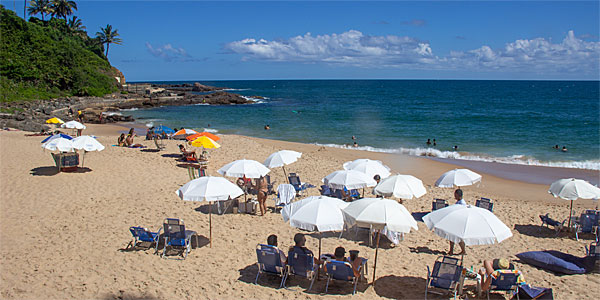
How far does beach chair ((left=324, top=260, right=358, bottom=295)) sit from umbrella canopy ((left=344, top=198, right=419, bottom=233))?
70 cm

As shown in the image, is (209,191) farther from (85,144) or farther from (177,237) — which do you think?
(85,144)

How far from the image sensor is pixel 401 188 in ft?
29.7

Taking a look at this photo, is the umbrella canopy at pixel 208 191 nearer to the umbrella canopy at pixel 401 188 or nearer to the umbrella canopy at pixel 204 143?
the umbrella canopy at pixel 401 188

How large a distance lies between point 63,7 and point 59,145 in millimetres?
70869

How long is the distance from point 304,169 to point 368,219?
34.3ft

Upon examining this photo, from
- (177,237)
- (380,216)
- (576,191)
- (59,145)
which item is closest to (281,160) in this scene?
(177,237)

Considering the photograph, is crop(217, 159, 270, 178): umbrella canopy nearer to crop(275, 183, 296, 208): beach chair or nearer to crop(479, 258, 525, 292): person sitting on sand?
crop(275, 183, 296, 208): beach chair

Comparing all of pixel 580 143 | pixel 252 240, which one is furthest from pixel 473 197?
pixel 580 143

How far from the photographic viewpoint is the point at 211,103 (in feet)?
199

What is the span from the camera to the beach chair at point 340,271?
630 centimetres

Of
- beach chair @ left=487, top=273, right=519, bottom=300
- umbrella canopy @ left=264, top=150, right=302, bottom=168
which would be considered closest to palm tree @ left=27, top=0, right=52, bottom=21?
umbrella canopy @ left=264, top=150, right=302, bottom=168

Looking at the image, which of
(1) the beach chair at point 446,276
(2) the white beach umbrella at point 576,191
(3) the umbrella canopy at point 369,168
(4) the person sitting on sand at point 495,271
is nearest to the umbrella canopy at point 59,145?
(3) the umbrella canopy at point 369,168

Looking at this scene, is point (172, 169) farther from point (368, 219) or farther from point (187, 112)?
point (187, 112)

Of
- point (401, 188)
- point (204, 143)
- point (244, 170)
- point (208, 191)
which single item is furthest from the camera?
point (204, 143)
